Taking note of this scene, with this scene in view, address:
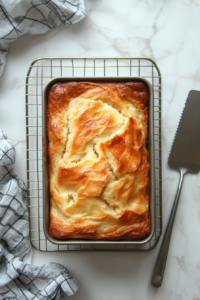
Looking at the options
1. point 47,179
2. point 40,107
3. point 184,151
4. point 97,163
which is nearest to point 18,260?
point 47,179

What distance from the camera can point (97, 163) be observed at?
167 cm

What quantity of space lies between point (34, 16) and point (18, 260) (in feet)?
5.85

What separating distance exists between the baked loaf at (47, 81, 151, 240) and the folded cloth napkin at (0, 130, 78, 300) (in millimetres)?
353

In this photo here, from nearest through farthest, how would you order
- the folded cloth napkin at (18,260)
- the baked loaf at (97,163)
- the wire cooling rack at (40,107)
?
the baked loaf at (97,163) < the folded cloth napkin at (18,260) < the wire cooling rack at (40,107)

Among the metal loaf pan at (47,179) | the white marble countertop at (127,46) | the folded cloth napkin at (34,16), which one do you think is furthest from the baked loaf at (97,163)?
the folded cloth napkin at (34,16)

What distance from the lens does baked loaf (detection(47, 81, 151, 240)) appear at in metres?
1.68

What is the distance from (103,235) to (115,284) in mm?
577

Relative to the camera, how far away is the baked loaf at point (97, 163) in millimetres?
1678

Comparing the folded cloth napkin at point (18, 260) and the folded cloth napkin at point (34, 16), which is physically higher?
the folded cloth napkin at point (34, 16)

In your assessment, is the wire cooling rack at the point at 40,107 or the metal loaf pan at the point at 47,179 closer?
the metal loaf pan at the point at 47,179

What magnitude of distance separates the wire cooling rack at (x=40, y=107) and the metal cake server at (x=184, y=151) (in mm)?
96

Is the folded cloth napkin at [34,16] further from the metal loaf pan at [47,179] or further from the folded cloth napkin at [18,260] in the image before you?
the folded cloth napkin at [18,260]

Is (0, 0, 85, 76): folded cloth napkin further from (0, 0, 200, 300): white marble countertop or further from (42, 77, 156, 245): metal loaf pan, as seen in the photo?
(42, 77, 156, 245): metal loaf pan

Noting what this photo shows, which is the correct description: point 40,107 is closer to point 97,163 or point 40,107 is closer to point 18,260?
point 97,163
